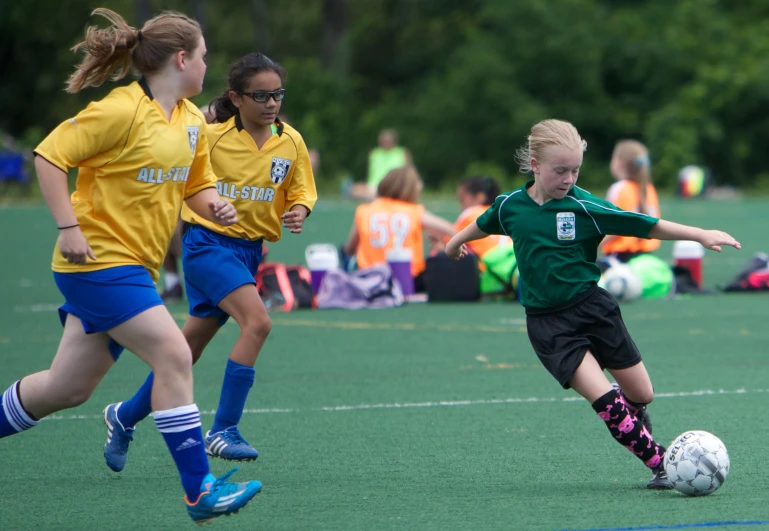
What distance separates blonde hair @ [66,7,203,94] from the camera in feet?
15.3

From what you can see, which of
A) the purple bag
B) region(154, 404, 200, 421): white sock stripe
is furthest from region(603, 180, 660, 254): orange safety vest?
region(154, 404, 200, 421): white sock stripe

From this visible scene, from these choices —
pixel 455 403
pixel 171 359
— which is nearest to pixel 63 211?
pixel 171 359

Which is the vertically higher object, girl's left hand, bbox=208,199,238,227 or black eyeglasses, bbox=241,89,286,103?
black eyeglasses, bbox=241,89,286,103

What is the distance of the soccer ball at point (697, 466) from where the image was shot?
16.3ft

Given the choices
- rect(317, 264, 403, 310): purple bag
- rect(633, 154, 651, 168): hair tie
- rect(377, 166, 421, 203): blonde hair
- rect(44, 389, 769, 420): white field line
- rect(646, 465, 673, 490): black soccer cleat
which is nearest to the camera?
rect(646, 465, 673, 490): black soccer cleat

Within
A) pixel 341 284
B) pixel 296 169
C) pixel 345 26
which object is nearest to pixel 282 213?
pixel 296 169

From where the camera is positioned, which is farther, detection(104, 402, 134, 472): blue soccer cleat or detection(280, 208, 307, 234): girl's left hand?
detection(280, 208, 307, 234): girl's left hand

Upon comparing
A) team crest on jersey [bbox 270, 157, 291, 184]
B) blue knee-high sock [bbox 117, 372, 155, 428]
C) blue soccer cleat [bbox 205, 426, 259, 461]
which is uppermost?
team crest on jersey [bbox 270, 157, 291, 184]

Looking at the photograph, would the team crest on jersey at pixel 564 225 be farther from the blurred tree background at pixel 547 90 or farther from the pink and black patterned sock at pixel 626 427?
the blurred tree background at pixel 547 90

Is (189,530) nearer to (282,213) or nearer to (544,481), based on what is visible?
(544,481)

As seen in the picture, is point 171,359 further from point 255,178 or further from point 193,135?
point 255,178

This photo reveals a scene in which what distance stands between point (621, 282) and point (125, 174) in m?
8.66

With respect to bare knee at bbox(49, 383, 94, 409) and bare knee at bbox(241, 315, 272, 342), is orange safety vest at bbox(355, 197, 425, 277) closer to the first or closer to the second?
bare knee at bbox(241, 315, 272, 342)

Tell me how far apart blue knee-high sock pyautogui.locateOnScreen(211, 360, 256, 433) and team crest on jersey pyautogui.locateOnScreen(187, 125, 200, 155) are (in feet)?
4.62
